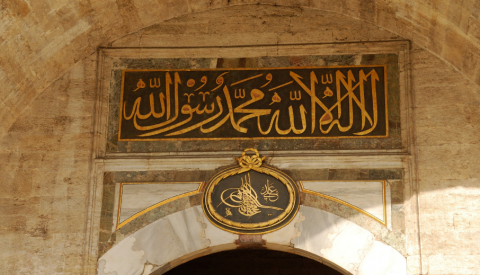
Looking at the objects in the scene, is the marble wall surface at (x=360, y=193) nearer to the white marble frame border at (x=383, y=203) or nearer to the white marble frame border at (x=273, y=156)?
the white marble frame border at (x=383, y=203)

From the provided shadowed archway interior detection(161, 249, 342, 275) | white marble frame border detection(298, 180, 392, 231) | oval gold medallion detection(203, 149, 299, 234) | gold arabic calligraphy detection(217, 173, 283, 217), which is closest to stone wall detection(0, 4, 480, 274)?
white marble frame border detection(298, 180, 392, 231)

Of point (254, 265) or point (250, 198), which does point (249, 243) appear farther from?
point (254, 265)

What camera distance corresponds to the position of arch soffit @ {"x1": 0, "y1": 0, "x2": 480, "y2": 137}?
5.46 metres

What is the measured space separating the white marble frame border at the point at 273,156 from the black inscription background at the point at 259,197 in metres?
0.14

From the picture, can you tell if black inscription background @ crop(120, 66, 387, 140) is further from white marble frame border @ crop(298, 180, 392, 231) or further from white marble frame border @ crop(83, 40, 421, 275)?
white marble frame border @ crop(298, 180, 392, 231)

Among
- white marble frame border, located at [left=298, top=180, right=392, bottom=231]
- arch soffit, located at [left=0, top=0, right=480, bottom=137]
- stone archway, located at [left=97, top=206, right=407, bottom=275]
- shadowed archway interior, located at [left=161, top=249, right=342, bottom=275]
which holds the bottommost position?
stone archway, located at [left=97, top=206, right=407, bottom=275]

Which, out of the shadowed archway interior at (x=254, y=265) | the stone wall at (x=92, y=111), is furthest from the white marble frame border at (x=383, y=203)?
the shadowed archway interior at (x=254, y=265)

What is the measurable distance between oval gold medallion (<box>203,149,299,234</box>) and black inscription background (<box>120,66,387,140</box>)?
302 mm

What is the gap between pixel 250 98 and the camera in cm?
575

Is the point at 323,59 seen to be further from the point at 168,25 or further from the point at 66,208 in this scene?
→ the point at 66,208

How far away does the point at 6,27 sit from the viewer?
17.7ft

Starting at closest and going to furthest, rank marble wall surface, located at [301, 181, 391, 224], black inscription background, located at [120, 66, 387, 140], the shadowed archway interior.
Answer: marble wall surface, located at [301, 181, 391, 224] → black inscription background, located at [120, 66, 387, 140] → the shadowed archway interior

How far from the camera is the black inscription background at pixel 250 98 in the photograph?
5641 mm

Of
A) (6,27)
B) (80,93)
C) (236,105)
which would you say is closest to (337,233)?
(236,105)
